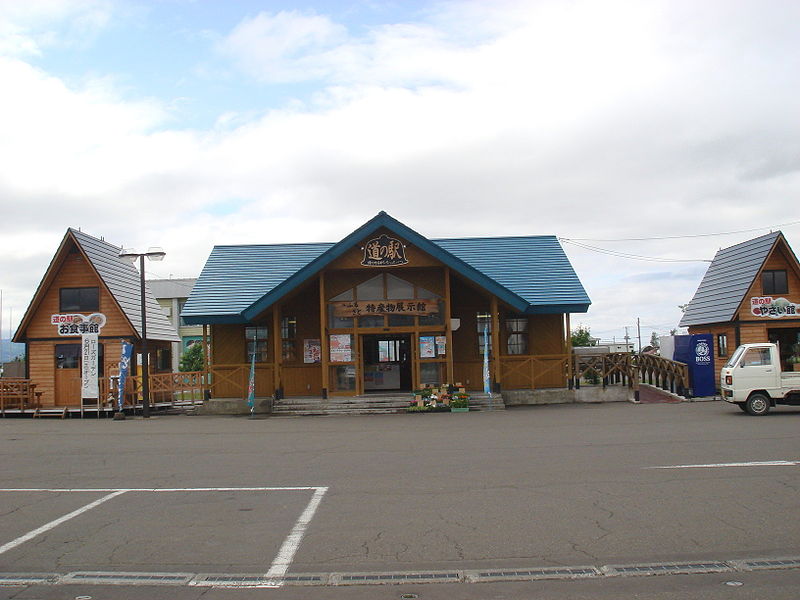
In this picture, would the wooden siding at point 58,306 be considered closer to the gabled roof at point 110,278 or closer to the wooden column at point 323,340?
the gabled roof at point 110,278

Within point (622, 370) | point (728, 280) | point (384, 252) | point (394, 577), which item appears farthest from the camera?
point (728, 280)

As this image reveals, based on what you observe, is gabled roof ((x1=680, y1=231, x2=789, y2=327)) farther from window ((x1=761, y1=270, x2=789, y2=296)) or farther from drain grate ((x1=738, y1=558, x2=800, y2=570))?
drain grate ((x1=738, y1=558, x2=800, y2=570))

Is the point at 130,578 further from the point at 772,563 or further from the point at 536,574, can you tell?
the point at 772,563

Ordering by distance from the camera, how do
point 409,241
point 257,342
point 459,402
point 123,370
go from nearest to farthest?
point 459,402 → point 409,241 → point 123,370 → point 257,342

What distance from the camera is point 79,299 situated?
94.3 ft

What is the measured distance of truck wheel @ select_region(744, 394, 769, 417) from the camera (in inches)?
783

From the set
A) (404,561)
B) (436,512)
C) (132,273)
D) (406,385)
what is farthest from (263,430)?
(132,273)

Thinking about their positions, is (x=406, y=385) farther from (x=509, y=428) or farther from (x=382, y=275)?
(x=509, y=428)

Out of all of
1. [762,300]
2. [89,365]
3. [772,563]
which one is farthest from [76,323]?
[772,563]

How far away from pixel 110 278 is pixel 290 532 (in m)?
23.1

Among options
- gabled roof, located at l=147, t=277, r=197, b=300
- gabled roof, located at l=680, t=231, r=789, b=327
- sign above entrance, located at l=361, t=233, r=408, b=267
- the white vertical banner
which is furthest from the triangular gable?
gabled roof, located at l=147, t=277, r=197, b=300

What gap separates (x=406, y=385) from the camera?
1083 inches

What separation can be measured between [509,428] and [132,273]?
Answer: 20196 millimetres

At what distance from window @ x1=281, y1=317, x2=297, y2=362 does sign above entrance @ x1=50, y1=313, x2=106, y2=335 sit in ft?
24.6
